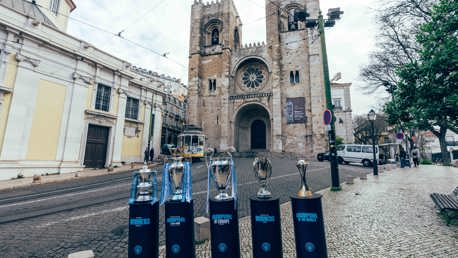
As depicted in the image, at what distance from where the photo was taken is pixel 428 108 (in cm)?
427

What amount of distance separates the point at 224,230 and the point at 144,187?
29.2 inches

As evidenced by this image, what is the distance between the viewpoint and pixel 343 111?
38.1 meters

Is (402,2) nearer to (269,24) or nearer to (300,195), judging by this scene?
(300,195)

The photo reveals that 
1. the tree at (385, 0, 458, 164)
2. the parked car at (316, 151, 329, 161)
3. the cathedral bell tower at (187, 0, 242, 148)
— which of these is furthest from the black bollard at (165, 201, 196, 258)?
the cathedral bell tower at (187, 0, 242, 148)

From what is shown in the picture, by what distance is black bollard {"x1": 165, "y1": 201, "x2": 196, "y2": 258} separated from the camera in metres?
1.58

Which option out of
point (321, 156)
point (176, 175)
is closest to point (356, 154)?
point (321, 156)

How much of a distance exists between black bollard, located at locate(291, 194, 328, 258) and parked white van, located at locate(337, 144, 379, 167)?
18.0m

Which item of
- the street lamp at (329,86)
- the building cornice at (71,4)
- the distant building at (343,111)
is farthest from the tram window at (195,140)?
the distant building at (343,111)

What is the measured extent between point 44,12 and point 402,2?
26535 mm

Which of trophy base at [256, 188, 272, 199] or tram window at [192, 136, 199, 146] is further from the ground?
tram window at [192, 136, 199, 146]

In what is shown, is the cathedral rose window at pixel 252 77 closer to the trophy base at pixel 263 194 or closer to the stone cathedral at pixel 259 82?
the stone cathedral at pixel 259 82

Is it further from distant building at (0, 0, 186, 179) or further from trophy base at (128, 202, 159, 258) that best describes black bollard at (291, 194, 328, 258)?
distant building at (0, 0, 186, 179)

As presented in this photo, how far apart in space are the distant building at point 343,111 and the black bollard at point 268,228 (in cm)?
3951

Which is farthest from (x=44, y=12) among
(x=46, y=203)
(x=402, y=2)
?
(x=402, y=2)
